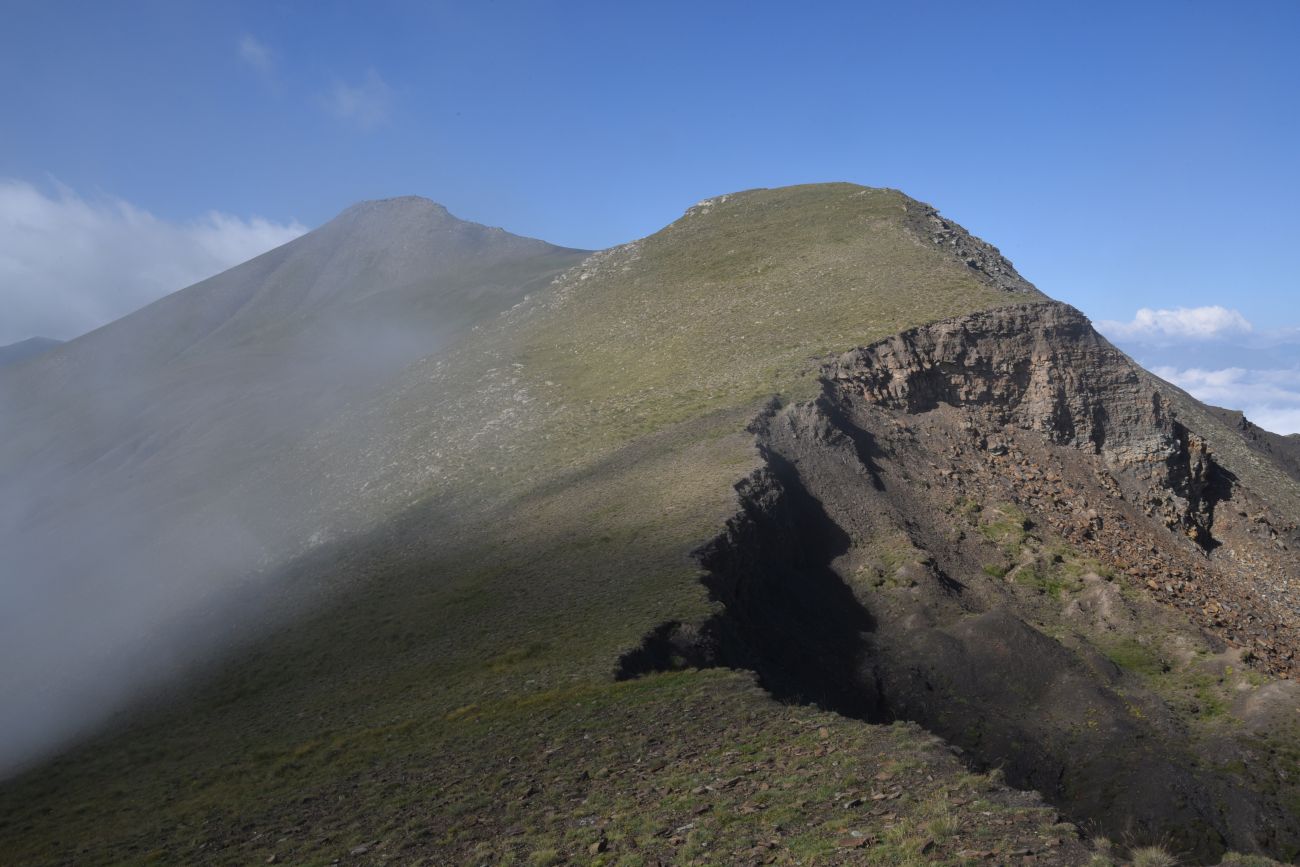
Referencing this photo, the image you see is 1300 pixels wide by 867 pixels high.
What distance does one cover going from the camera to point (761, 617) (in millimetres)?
29719

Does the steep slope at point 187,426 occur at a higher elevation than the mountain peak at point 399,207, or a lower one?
lower

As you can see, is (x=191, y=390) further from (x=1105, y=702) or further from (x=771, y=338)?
(x=1105, y=702)

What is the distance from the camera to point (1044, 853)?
12180 millimetres

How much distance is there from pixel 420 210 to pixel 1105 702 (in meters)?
181

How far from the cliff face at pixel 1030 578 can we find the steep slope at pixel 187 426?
93.6ft

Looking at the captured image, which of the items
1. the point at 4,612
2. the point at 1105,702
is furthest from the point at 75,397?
the point at 1105,702

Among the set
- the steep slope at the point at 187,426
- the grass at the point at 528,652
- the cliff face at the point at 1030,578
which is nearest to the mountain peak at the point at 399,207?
the steep slope at the point at 187,426

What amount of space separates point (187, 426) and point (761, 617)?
87767 mm

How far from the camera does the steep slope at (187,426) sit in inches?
1737

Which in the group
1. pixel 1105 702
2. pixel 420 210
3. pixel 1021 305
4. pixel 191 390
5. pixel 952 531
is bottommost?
pixel 1105 702

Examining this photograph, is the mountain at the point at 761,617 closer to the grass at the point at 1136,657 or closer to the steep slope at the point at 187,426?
the grass at the point at 1136,657

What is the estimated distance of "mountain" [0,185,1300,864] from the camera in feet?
56.1

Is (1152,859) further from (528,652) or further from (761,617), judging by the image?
(528,652)

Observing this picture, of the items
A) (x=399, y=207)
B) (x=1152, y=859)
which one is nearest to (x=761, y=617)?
(x=1152, y=859)
